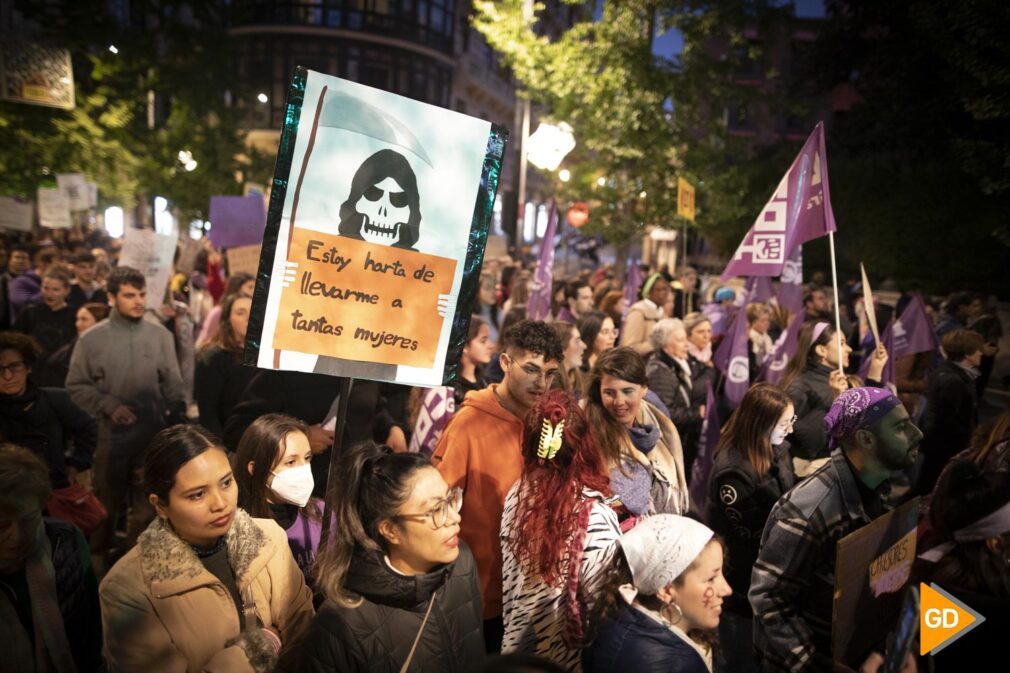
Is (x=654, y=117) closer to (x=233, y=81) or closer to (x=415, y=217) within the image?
(x=233, y=81)

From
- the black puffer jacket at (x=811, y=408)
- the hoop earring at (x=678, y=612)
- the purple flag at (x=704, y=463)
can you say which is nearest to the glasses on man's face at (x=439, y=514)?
the hoop earring at (x=678, y=612)

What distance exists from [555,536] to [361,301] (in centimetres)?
115

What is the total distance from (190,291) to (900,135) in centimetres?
1950

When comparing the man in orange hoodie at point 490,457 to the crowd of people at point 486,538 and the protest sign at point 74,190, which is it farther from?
→ the protest sign at point 74,190

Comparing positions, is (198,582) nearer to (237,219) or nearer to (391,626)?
(391,626)

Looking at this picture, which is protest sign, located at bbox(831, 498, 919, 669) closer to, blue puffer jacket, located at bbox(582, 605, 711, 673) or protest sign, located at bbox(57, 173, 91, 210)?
blue puffer jacket, located at bbox(582, 605, 711, 673)

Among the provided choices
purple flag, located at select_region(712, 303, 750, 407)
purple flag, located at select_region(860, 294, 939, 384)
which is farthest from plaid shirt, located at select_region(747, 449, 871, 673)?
purple flag, located at select_region(860, 294, 939, 384)

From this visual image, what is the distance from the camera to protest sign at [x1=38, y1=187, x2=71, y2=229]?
Answer: 44.6ft

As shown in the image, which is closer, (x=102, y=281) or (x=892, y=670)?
(x=892, y=670)

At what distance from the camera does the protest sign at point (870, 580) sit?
8.27ft

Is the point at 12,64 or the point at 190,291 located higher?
the point at 12,64

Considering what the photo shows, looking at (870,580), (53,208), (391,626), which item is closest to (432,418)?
(391,626)

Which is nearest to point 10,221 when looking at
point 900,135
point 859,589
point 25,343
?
point 25,343

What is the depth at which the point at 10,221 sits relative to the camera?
1237 centimetres
